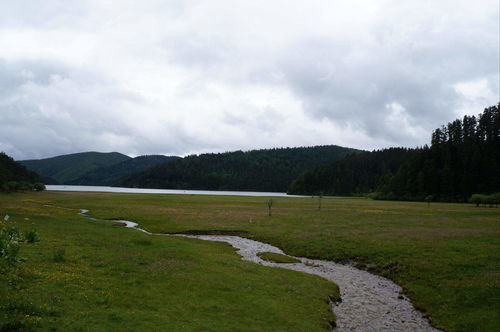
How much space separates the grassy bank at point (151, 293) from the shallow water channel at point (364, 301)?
4.48ft

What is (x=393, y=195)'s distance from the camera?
175m

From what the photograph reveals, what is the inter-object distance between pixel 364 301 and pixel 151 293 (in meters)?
14.4

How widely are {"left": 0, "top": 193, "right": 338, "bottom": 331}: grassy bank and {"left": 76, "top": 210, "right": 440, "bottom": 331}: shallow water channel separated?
4.48 feet

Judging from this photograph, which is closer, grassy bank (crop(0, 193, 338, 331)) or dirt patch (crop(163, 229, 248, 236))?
grassy bank (crop(0, 193, 338, 331))

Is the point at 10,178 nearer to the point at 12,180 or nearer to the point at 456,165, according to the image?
the point at 12,180

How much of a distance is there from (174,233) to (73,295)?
3436cm

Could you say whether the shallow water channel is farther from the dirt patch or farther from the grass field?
the dirt patch

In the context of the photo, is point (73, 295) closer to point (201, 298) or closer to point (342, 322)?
point (201, 298)

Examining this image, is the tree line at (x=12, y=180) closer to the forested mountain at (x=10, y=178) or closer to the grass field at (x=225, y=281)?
the forested mountain at (x=10, y=178)

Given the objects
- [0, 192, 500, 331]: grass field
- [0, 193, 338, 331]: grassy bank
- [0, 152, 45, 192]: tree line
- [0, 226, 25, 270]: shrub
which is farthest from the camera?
[0, 152, 45, 192]: tree line

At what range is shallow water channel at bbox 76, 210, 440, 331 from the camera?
64.6 feet

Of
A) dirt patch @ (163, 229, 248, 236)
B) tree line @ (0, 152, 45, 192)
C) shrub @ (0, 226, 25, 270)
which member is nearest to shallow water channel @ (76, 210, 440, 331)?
dirt patch @ (163, 229, 248, 236)

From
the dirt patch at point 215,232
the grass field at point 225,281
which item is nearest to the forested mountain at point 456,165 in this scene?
the grass field at point 225,281

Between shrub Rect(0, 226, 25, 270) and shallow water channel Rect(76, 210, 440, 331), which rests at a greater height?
shrub Rect(0, 226, 25, 270)
